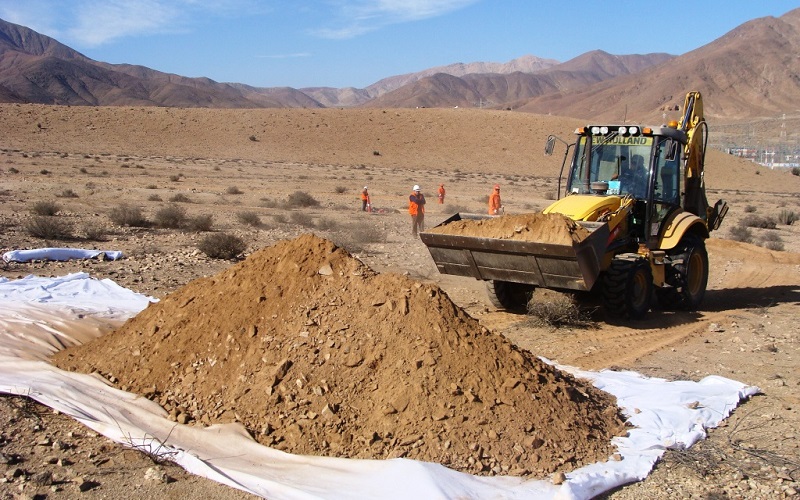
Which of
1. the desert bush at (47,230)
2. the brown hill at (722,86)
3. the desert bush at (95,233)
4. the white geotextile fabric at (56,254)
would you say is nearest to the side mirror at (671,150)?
the white geotextile fabric at (56,254)

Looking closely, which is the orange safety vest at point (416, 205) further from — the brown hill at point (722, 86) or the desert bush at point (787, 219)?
the brown hill at point (722, 86)

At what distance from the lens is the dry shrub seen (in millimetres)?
10094

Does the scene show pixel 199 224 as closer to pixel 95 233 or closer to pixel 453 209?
pixel 95 233

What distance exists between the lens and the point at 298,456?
217 inches

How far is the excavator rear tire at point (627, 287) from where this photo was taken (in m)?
10.1

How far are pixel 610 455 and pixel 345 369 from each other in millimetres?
2183

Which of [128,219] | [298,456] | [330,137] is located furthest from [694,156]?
[330,137]

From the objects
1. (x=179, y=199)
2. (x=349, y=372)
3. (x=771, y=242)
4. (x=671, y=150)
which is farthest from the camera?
(x=179, y=199)

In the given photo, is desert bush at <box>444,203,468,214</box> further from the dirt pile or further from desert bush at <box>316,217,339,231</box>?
the dirt pile

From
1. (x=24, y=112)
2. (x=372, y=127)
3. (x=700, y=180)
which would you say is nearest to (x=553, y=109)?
(x=372, y=127)

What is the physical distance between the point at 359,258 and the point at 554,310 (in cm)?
609

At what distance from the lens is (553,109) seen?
155m

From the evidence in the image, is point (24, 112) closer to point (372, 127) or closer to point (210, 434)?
point (372, 127)

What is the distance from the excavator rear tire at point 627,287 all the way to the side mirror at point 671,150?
1.41 m
